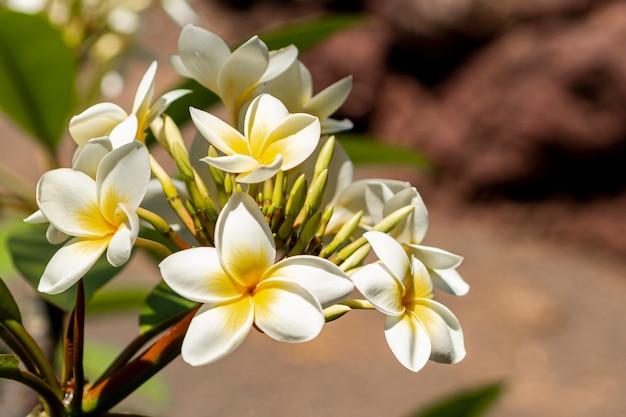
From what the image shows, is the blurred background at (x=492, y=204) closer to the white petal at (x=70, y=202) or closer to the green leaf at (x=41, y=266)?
the green leaf at (x=41, y=266)

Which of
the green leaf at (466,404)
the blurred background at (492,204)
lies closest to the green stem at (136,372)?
the green leaf at (466,404)

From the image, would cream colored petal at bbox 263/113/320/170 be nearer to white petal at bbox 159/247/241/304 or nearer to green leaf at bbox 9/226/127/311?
white petal at bbox 159/247/241/304

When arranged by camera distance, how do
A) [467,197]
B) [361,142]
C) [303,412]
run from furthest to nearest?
[467,197], [303,412], [361,142]

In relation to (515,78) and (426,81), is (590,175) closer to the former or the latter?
(515,78)

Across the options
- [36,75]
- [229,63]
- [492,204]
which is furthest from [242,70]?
[492,204]

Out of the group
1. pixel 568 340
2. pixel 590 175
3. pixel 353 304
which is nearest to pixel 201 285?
pixel 353 304

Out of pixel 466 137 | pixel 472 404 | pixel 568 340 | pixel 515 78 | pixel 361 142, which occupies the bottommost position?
pixel 568 340

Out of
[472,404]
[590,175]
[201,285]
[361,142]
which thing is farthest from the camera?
[590,175]

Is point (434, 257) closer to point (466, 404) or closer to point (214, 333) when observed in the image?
point (214, 333)
